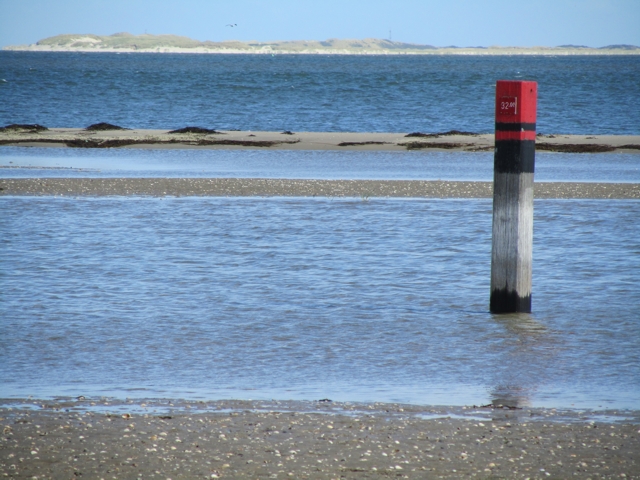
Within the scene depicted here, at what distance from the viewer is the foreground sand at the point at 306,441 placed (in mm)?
4375

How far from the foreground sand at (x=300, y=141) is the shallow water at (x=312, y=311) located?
1648cm

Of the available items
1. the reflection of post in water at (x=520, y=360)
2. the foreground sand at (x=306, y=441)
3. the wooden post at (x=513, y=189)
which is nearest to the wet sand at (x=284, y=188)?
the wooden post at (x=513, y=189)

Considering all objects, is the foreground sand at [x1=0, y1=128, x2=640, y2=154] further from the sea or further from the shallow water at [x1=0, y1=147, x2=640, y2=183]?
the sea

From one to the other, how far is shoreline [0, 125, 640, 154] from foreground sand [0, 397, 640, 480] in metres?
24.8

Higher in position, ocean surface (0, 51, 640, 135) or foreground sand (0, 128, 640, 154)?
ocean surface (0, 51, 640, 135)

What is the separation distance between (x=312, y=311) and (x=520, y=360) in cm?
220

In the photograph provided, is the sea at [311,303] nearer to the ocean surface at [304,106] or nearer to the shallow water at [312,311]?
the shallow water at [312,311]

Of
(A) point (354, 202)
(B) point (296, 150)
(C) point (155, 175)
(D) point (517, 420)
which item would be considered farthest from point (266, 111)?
(D) point (517, 420)

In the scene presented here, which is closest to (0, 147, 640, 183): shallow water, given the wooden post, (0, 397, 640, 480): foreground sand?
the wooden post

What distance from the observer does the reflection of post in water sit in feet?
18.8

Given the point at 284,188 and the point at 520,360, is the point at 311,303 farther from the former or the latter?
the point at 284,188

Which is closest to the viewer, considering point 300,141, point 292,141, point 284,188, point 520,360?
point 520,360

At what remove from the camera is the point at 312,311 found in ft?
27.0

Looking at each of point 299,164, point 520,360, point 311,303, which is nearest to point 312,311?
point 311,303
